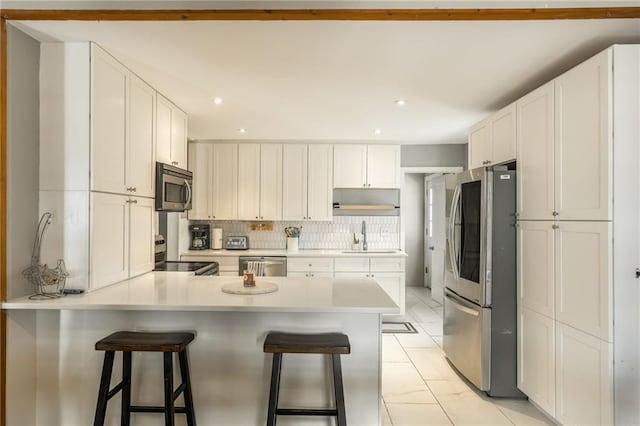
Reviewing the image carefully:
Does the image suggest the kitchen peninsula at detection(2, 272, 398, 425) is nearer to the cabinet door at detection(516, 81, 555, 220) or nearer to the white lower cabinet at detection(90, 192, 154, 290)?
the white lower cabinet at detection(90, 192, 154, 290)

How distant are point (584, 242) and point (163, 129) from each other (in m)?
3.16

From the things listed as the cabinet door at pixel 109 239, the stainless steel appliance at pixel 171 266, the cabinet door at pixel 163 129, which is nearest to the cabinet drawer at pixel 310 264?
the stainless steel appliance at pixel 171 266

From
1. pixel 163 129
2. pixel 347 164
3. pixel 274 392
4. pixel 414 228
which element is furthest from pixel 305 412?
pixel 414 228

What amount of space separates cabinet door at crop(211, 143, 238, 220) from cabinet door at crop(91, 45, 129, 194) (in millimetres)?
2447

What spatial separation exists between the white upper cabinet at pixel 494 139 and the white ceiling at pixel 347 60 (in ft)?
0.53

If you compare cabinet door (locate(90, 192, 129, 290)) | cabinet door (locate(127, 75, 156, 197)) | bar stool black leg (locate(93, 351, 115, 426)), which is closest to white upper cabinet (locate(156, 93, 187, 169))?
cabinet door (locate(127, 75, 156, 197))

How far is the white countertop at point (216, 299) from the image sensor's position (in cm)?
187

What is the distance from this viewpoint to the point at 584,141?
6.81 feet

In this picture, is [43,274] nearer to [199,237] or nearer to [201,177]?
[199,237]

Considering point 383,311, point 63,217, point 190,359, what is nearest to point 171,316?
point 190,359

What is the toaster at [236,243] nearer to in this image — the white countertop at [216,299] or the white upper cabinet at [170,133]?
the white upper cabinet at [170,133]

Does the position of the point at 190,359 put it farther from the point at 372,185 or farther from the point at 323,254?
the point at 372,185

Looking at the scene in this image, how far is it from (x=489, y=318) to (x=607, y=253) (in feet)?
3.48

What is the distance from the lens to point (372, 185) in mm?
4914
